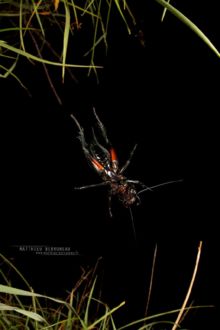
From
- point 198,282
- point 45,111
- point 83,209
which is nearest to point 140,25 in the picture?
point 45,111

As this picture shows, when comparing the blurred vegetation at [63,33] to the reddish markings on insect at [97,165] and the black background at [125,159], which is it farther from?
the reddish markings on insect at [97,165]

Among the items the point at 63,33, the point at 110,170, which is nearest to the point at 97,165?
the point at 110,170

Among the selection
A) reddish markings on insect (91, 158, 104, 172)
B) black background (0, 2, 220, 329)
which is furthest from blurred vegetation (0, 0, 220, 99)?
reddish markings on insect (91, 158, 104, 172)

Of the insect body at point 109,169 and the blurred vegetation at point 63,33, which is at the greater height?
the blurred vegetation at point 63,33

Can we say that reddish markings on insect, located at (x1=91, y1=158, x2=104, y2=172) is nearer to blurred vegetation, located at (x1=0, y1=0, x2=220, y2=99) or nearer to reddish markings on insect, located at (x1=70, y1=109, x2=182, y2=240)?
reddish markings on insect, located at (x1=70, y1=109, x2=182, y2=240)

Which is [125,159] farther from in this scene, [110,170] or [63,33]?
[63,33]

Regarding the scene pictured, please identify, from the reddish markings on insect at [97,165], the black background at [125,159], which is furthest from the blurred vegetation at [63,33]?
the reddish markings on insect at [97,165]

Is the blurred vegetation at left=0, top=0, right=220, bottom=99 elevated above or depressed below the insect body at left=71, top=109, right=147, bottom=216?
above
